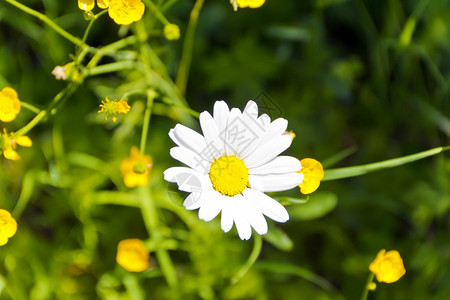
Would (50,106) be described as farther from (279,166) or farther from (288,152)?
(288,152)

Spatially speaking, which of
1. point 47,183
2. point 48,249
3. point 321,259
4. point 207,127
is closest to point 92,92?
point 47,183

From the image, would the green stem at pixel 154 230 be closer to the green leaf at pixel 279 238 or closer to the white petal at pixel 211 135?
Result: the green leaf at pixel 279 238

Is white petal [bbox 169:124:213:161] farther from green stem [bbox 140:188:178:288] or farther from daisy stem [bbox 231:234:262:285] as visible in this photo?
green stem [bbox 140:188:178:288]

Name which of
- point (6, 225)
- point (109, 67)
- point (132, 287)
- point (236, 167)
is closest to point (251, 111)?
point (236, 167)

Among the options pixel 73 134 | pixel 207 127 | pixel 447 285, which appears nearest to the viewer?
pixel 207 127

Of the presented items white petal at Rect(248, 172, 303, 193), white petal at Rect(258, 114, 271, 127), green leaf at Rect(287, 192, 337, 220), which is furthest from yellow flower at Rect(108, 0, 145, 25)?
green leaf at Rect(287, 192, 337, 220)

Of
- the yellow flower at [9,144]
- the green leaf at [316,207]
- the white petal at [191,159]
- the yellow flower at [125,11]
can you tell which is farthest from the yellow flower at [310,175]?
the yellow flower at [9,144]

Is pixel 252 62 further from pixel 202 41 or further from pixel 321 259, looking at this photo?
pixel 321 259
